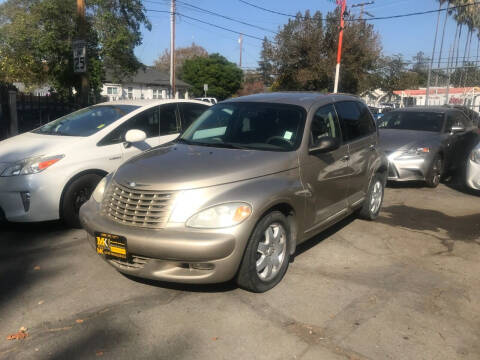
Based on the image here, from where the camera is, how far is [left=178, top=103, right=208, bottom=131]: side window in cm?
682

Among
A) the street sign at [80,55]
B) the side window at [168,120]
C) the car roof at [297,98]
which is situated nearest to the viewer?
the car roof at [297,98]

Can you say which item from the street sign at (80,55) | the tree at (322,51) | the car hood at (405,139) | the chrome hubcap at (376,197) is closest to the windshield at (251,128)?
the chrome hubcap at (376,197)

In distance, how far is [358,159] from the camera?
210 inches

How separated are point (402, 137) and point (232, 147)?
535 centimetres

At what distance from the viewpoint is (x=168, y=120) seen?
6637mm

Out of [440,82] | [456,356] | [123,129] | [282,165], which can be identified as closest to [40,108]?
[123,129]

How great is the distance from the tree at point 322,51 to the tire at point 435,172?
72.9 feet

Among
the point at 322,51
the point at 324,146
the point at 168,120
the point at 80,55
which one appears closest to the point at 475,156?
the point at 324,146

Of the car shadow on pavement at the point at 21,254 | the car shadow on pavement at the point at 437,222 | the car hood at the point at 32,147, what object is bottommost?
the car shadow on pavement at the point at 21,254

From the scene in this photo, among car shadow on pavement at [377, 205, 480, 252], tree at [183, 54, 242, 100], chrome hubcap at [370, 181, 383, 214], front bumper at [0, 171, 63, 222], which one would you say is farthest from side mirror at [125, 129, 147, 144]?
tree at [183, 54, 242, 100]

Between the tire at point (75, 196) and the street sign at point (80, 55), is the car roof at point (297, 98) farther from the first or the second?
the street sign at point (80, 55)

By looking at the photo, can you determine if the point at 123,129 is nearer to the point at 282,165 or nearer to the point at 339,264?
the point at 282,165

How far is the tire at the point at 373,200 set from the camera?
19.4ft

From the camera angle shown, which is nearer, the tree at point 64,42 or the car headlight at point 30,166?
the car headlight at point 30,166
